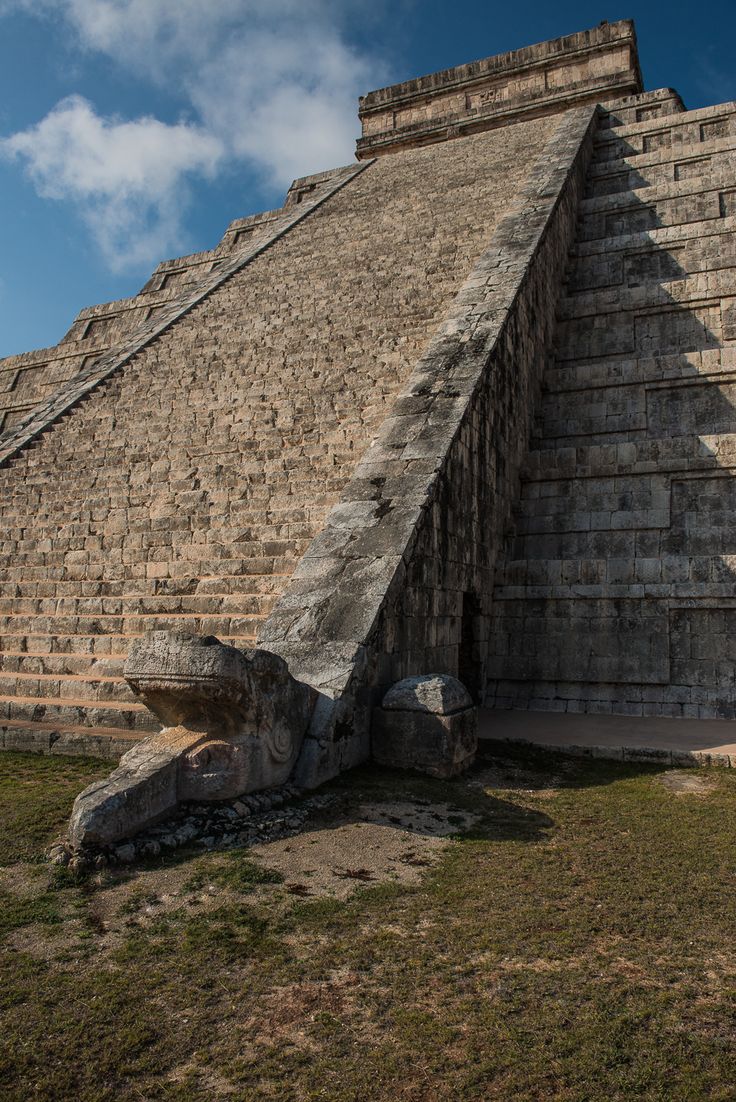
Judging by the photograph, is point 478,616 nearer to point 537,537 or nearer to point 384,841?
point 537,537

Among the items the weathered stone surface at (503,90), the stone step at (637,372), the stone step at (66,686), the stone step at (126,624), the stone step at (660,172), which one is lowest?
the stone step at (66,686)

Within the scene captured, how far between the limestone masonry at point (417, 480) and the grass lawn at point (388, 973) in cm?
126

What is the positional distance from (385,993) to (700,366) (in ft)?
27.7

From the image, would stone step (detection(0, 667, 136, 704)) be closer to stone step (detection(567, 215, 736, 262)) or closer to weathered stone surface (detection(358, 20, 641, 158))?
stone step (detection(567, 215, 736, 262))

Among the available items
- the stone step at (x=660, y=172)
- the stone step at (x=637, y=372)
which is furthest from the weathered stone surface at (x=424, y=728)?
the stone step at (x=660, y=172)

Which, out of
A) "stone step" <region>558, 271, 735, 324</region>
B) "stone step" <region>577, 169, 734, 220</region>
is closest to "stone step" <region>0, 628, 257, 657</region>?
"stone step" <region>558, 271, 735, 324</region>

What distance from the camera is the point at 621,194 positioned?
13.7 metres

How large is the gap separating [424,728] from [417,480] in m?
2.22

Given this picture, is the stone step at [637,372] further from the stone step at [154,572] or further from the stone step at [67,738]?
the stone step at [67,738]

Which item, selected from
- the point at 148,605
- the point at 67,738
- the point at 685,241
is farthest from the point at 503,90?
the point at 67,738

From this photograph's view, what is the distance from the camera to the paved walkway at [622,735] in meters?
6.01

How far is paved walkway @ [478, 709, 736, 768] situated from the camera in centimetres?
601

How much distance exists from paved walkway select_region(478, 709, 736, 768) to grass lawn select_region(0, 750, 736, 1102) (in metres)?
1.69

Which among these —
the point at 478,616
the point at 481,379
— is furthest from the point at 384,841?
the point at 481,379
